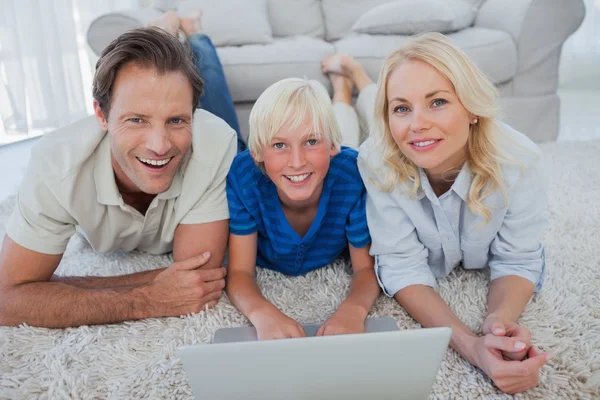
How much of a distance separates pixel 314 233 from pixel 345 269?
0.19m

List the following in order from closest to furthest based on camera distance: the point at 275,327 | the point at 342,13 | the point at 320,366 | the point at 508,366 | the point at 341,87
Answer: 1. the point at 320,366
2. the point at 508,366
3. the point at 275,327
4. the point at 341,87
5. the point at 342,13

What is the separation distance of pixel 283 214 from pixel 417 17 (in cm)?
143

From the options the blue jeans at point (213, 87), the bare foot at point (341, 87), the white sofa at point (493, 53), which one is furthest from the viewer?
the white sofa at point (493, 53)

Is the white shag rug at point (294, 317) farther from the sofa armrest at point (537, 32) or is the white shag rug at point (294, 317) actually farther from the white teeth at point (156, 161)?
the sofa armrest at point (537, 32)

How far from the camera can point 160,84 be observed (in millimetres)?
1049

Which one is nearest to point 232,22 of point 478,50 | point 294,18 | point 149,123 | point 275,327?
point 294,18

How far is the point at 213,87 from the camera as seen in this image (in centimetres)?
182

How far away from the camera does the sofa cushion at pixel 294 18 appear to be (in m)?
2.67

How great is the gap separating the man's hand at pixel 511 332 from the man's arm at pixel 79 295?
575 millimetres

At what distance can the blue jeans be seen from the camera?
5.88ft

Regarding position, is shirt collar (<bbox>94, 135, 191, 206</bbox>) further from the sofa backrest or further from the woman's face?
the sofa backrest

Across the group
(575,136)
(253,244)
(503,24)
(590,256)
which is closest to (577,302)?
(590,256)

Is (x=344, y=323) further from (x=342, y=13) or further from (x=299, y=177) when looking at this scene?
(x=342, y=13)

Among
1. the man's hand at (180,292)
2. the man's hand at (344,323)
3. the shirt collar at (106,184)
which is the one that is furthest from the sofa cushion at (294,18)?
the man's hand at (344,323)
